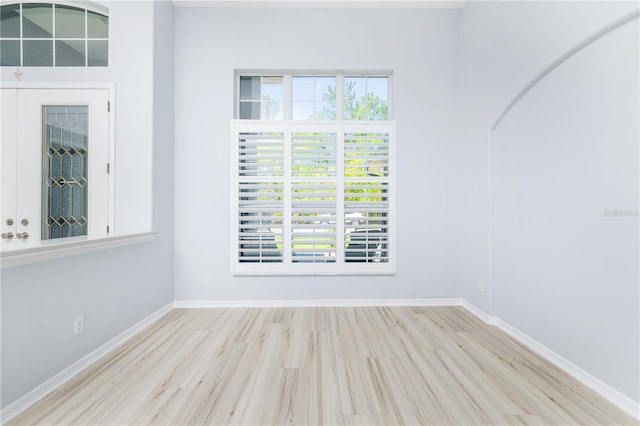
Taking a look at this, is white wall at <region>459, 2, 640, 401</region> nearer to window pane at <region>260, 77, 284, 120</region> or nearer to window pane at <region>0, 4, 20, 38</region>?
window pane at <region>260, 77, 284, 120</region>

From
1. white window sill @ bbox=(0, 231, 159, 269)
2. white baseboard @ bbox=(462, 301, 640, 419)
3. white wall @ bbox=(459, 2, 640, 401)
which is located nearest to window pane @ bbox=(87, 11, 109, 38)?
white window sill @ bbox=(0, 231, 159, 269)

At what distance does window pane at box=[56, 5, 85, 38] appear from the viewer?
2.71m

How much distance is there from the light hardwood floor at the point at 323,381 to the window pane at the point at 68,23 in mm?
3018

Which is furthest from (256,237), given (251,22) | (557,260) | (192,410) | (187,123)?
(557,260)

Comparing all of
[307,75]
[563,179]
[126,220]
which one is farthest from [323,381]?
[307,75]

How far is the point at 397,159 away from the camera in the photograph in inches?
123

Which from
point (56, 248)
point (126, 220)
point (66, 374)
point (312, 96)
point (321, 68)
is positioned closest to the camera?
point (56, 248)

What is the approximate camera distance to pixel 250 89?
325cm

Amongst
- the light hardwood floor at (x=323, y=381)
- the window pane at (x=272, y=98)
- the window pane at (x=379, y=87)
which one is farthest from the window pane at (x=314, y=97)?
the light hardwood floor at (x=323, y=381)

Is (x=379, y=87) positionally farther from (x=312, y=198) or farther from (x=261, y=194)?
(x=261, y=194)

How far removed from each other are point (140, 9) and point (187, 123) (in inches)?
43.5

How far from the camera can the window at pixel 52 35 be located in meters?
2.65

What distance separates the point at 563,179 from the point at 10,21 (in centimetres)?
513

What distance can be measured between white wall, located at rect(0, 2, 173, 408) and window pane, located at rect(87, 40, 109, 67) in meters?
0.12
